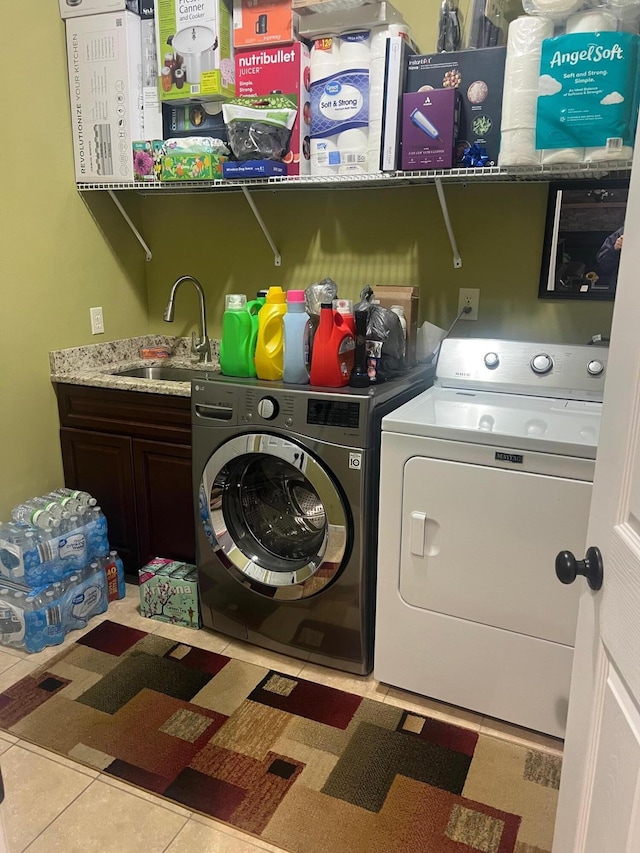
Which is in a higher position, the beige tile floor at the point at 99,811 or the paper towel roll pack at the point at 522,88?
the paper towel roll pack at the point at 522,88

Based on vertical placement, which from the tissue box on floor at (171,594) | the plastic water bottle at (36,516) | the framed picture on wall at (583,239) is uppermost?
the framed picture on wall at (583,239)

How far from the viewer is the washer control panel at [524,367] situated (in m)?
Answer: 2.05

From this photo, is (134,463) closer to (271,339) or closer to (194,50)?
(271,339)

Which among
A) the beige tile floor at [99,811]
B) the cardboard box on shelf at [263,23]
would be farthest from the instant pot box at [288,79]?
the beige tile floor at [99,811]

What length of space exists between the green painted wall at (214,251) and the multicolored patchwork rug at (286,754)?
3.02 feet

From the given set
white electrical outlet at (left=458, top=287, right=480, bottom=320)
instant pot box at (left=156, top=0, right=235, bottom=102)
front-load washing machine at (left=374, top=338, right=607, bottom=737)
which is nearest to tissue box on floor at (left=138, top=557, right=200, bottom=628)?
front-load washing machine at (left=374, top=338, right=607, bottom=737)

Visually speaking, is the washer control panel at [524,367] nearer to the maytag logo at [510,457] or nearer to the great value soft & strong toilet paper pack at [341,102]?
the maytag logo at [510,457]

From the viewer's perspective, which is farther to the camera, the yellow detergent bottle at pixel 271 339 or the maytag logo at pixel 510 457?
the yellow detergent bottle at pixel 271 339

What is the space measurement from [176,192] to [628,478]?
8.33 ft

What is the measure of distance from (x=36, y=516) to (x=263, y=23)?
1941 mm

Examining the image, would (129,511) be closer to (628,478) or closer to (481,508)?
(481,508)

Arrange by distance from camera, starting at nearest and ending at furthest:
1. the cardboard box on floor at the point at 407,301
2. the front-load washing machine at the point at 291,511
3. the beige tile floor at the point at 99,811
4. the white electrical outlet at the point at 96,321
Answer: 1. the beige tile floor at the point at 99,811
2. the front-load washing machine at the point at 291,511
3. the cardboard box on floor at the point at 407,301
4. the white electrical outlet at the point at 96,321

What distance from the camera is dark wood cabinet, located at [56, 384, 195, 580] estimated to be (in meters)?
2.43

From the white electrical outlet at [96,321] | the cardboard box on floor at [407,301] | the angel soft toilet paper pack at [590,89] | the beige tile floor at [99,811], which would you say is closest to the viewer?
the beige tile floor at [99,811]
